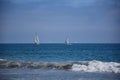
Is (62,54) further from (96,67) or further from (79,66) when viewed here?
(96,67)

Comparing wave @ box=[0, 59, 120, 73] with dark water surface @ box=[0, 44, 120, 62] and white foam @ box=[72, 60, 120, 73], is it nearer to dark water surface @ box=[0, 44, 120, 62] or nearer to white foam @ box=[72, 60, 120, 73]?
white foam @ box=[72, 60, 120, 73]

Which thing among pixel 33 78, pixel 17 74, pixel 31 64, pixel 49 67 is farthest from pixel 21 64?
pixel 33 78

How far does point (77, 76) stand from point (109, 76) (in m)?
0.67

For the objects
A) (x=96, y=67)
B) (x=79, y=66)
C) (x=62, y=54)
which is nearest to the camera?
(x=96, y=67)

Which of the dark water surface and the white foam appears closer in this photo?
the white foam

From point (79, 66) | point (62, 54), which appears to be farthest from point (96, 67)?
point (62, 54)

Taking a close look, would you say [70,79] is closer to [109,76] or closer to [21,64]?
[109,76]

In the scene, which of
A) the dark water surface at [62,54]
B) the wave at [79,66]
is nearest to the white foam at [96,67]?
the wave at [79,66]

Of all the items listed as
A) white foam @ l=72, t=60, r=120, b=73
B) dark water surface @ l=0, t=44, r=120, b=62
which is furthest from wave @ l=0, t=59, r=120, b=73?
dark water surface @ l=0, t=44, r=120, b=62

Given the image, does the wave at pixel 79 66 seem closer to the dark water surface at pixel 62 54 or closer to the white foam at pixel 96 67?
the white foam at pixel 96 67

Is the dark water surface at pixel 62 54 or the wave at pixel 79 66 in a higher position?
the wave at pixel 79 66

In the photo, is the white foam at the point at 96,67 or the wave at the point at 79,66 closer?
the white foam at the point at 96,67

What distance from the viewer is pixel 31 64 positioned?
9.37m

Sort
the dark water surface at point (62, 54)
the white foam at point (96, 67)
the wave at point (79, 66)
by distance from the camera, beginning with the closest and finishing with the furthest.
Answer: the white foam at point (96, 67), the wave at point (79, 66), the dark water surface at point (62, 54)
